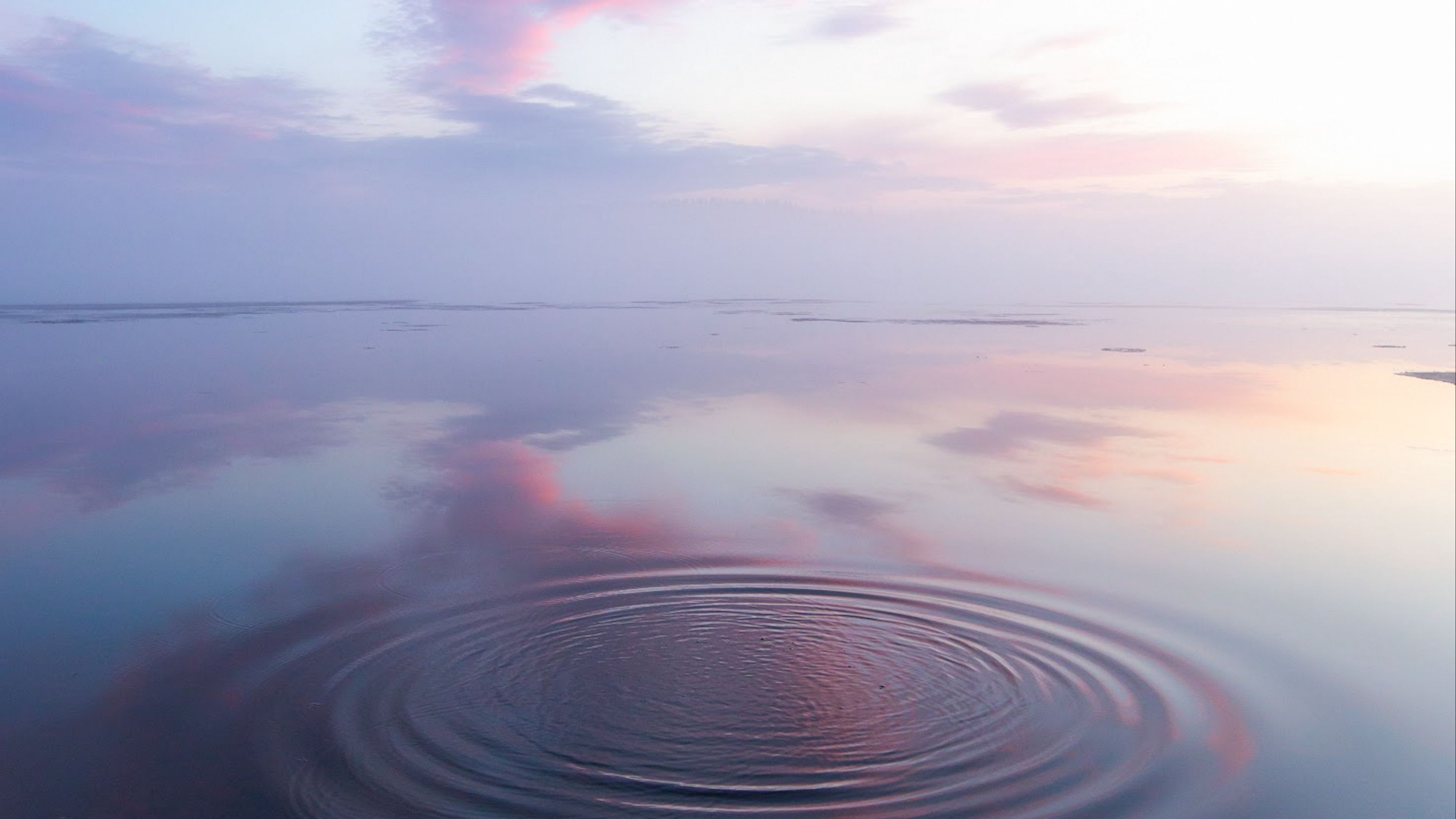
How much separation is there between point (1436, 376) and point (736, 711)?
83.7ft

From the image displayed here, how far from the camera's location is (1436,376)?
1009 inches

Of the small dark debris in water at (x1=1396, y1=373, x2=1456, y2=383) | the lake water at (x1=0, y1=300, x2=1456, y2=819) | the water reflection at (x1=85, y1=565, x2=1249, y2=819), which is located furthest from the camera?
the small dark debris in water at (x1=1396, y1=373, x2=1456, y2=383)

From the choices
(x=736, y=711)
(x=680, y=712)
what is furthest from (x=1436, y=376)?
(x=680, y=712)

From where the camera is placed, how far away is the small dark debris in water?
24.9m

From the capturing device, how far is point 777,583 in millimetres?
9195

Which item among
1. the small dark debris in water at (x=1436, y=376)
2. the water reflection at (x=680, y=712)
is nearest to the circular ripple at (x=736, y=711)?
the water reflection at (x=680, y=712)

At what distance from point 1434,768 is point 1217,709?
120 cm

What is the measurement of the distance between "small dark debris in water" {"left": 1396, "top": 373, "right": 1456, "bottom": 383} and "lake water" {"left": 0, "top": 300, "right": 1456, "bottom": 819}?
6378 mm

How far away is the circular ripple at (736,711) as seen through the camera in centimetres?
571

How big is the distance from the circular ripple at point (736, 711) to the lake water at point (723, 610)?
0.03m

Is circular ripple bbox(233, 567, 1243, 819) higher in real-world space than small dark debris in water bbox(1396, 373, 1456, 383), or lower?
lower

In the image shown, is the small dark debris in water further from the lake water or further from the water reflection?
the water reflection

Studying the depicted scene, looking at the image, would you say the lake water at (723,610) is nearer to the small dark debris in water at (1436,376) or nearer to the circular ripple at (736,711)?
the circular ripple at (736,711)

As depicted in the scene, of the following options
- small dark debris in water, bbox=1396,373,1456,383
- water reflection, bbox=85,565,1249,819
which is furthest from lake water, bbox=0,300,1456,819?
small dark debris in water, bbox=1396,373,1456,383
